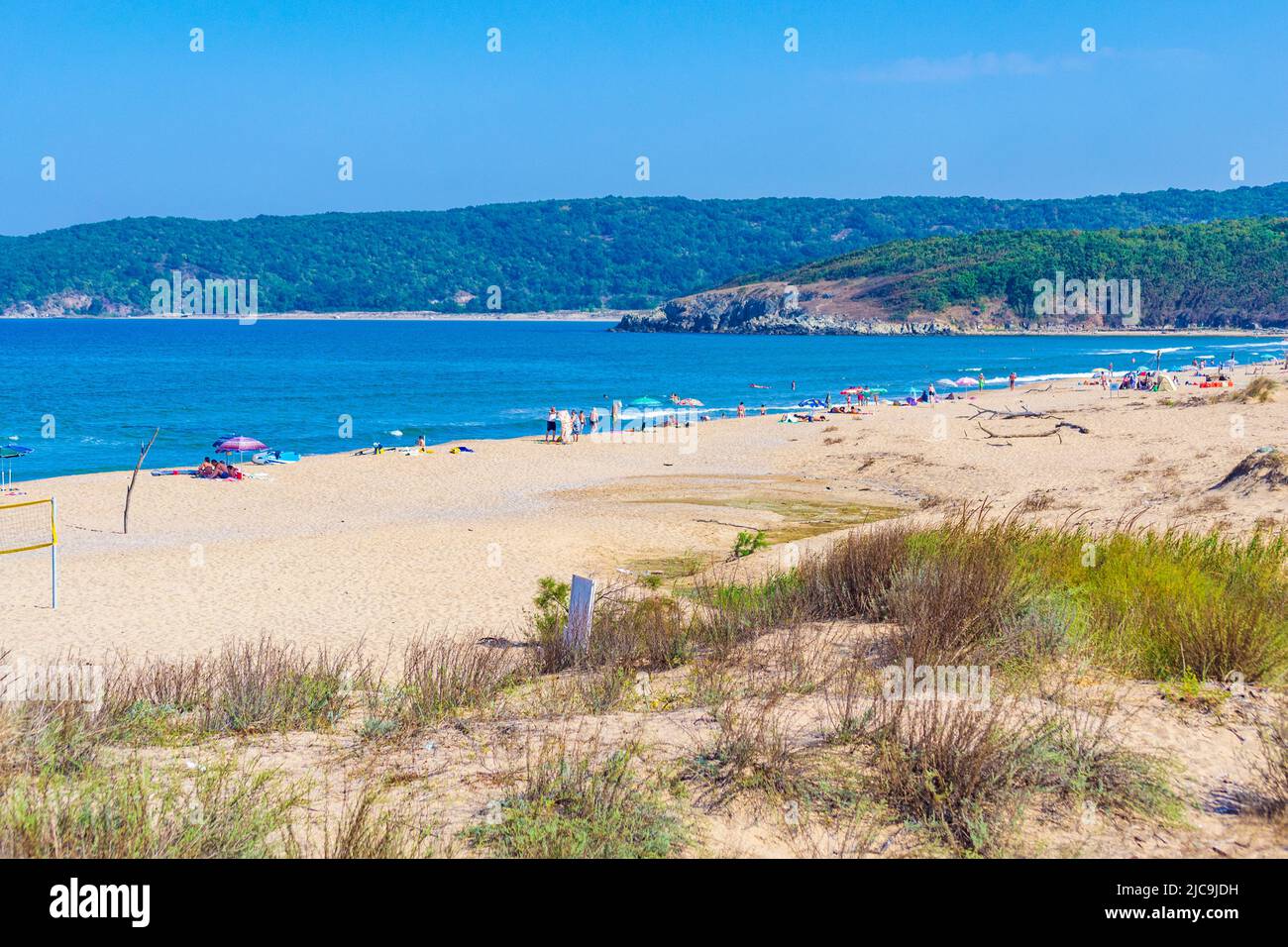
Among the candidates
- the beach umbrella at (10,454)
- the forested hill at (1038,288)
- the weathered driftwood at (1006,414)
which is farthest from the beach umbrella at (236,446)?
the forested hill at (1038,288)

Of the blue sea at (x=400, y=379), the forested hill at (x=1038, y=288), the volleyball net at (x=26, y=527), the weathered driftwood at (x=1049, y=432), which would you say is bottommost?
the volleyball net at (x=26, y=527)

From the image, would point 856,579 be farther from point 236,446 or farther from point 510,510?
point 236,446

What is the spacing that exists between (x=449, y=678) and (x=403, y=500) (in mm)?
Result: 16982

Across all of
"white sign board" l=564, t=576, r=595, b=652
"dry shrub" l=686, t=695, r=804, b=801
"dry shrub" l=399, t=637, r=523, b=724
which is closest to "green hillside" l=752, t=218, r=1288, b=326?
"white sign board" l=564, t=576, r=595, b=652

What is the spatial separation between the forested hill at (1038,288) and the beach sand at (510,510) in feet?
361

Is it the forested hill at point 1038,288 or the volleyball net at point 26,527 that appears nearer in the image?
the volleyball net at point 26,527

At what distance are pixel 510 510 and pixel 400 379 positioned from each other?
4469cm

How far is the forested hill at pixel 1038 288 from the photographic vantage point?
13300 cm

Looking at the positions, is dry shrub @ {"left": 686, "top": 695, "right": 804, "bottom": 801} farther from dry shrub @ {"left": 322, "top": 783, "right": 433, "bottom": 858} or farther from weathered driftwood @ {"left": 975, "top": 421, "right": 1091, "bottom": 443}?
weathered driftwood @ {"left": 975, "top": 421, "right": 1091, "bottom": 443}

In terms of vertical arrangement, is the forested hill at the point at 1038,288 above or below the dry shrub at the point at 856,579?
above

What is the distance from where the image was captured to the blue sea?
38.5 meters

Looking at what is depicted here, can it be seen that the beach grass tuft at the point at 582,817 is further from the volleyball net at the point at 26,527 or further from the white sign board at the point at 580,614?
the volleyball net at the point at 26,527
